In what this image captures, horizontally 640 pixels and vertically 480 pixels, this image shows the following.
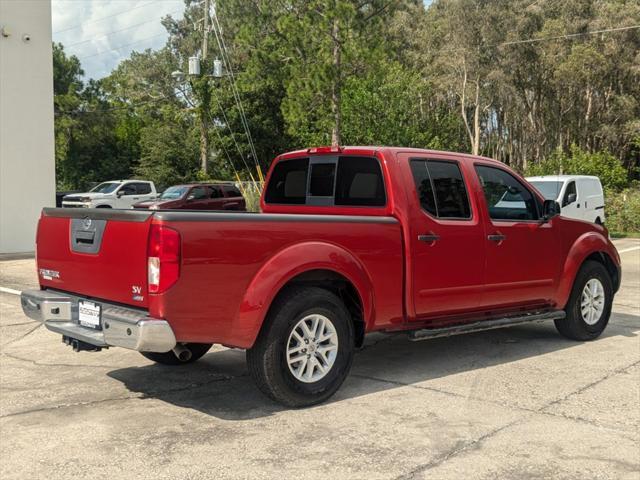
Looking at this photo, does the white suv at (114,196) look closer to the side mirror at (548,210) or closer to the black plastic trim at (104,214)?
the black plastic trim at (104,214)

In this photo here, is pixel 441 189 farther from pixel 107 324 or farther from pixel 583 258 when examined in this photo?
pixel 107 324

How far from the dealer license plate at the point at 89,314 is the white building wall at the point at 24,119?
13410 mm

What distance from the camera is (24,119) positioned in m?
17.2

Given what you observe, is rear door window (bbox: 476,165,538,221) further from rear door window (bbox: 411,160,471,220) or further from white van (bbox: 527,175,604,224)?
white van (bbox: 527,175,604,224)

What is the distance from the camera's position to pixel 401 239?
18.2 ft

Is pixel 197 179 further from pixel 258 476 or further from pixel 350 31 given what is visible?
pixel 258 476

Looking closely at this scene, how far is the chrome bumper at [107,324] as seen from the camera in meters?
4.29

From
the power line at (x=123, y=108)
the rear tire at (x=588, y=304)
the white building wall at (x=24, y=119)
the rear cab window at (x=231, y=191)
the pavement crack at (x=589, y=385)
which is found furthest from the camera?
the power line at (x=123, y=108)

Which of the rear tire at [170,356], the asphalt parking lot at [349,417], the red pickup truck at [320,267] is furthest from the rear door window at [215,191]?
the rear tire at [170,356]

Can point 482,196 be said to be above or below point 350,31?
below

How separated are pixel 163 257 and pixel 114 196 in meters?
26.3

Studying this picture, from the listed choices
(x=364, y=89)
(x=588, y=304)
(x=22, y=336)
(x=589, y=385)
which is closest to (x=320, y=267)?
(x=589, y=385)

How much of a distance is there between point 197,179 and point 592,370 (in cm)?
3845

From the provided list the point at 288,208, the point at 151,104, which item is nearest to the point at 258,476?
the point at 288,208
